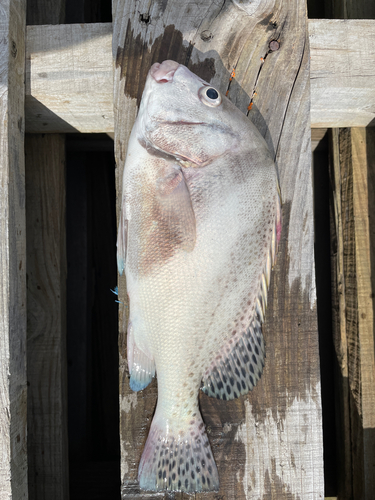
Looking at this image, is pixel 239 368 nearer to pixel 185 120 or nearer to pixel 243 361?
pixel 243 361

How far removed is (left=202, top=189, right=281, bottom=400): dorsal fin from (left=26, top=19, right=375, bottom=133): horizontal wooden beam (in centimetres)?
75

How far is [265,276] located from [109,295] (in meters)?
1.05

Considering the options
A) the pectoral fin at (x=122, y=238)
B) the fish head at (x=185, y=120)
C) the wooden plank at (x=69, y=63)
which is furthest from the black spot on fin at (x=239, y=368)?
the wooden plank at (x=69, y=63)

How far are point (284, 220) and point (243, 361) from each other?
583mm

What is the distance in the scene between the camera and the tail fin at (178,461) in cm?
128

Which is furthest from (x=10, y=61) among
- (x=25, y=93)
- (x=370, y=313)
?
(x=370, y=313)

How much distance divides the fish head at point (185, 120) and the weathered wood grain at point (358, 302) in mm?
905

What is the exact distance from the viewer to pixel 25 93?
4.83ft

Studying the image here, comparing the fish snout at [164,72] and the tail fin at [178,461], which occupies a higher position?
the fish snout at [164,72]

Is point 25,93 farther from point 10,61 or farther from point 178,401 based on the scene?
point 178,401

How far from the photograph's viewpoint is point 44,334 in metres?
1.73

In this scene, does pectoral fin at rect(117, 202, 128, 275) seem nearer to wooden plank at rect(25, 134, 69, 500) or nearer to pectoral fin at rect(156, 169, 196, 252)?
pectoral fin at rect(156, 169, 196, 252)

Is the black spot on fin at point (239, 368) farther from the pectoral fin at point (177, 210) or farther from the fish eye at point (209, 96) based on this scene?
the fish eye at point (209, 96)

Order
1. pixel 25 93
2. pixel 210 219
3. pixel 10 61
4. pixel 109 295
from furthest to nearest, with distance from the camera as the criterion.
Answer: pixel 109 295
pixel 25 93
pixel 10 61
pixel 210 219
